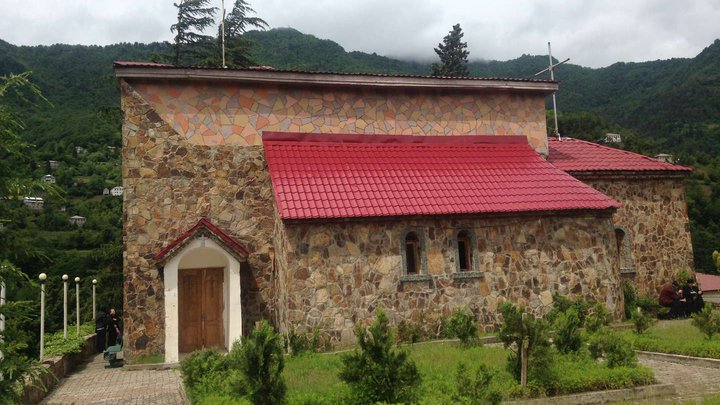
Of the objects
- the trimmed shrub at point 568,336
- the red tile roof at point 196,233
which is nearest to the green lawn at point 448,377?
the trimmed shrub at point 568,336

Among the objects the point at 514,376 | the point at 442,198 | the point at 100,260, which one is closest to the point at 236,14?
the point at 100,260

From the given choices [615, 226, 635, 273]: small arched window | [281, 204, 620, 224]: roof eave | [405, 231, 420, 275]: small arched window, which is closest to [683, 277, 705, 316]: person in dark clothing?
[615, 226, 635, 273]: small arched window

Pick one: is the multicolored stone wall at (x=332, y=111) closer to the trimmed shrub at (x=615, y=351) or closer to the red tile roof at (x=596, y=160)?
the red tile roof at (x=596, y=160)

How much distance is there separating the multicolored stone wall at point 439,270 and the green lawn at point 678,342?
5.61 ft

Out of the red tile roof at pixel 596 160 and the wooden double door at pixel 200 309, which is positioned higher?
the red tile roof at pixel 596 160

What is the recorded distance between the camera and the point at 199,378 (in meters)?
8.12

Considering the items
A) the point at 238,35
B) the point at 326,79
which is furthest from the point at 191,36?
the point at 326,79

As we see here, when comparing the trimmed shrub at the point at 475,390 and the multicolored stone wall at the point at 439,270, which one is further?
the multicolored stone wall at the point at 439,270

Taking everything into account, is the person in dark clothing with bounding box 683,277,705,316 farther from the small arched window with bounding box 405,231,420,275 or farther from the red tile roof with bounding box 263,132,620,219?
the small arched window with bounding box 405,231,420,275

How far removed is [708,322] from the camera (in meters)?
10.3

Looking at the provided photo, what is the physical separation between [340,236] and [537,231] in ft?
16.1

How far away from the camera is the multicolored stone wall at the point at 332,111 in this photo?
13.1 m

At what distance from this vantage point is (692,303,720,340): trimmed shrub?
10.2 metres

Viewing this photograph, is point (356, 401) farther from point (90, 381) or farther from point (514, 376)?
point (90, 381)
